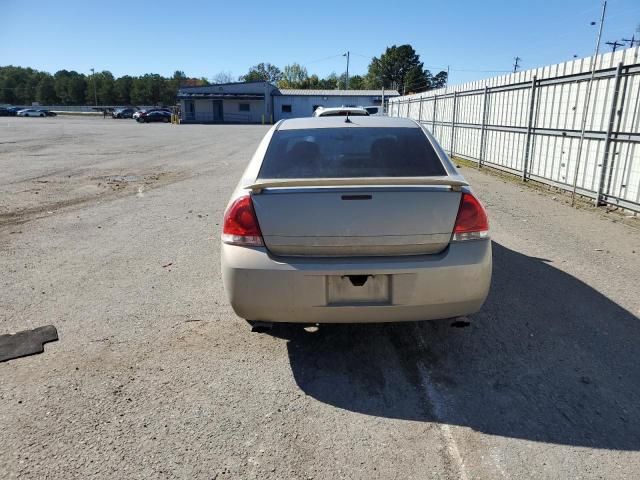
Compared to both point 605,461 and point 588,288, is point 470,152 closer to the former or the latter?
point 588,288

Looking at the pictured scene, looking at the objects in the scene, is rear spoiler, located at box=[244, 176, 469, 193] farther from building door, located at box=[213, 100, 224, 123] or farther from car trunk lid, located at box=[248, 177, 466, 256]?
building door, located at box=[213, 100, 224, 123]

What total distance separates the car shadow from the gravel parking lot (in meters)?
0.01

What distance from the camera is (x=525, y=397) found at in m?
2.83

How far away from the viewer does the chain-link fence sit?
7543mm

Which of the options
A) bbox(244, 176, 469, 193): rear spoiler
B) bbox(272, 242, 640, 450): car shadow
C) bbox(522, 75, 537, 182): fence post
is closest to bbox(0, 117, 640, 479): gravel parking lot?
bbox(272, 242, 640, 450): car shadow

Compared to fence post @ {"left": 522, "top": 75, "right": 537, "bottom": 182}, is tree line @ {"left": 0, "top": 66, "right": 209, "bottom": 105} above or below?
above

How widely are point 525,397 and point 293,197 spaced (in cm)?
188

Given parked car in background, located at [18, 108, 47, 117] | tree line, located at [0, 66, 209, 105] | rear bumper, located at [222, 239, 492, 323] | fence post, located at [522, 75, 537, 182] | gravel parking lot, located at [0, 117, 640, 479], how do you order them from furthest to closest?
tree line, located at [0, 66, 209, 105] → parked car in background, located at [18, 108, 47, 117] → fence post, located at [522, 75, 537, 182] → rear bumper, located at [222, 239, 492, 323] → gravel parking lot, located at [0, 117, 640, 479]

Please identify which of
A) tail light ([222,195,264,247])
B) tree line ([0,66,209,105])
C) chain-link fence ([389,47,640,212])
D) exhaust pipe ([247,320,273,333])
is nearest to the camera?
tail light ([222,195,264,247])

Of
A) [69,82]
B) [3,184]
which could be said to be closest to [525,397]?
[3,184]

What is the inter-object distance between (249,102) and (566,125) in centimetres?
5650

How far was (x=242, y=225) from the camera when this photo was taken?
9.73 ft

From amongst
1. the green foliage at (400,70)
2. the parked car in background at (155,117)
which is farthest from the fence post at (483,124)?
the green foliage at (400,70)

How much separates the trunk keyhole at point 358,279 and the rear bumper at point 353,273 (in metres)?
0.04
